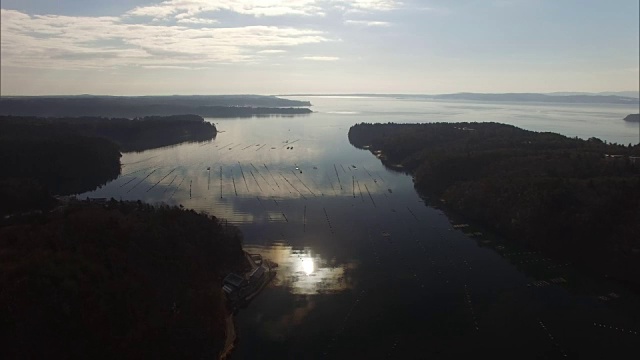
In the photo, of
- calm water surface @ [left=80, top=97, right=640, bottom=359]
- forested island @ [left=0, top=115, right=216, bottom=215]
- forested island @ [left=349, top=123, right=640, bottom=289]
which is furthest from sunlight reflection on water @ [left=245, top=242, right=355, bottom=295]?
forested island @ [left=0, top=115, right=216, bottom=215]

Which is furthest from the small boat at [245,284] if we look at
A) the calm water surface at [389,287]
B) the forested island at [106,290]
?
the forested island at [106,290]

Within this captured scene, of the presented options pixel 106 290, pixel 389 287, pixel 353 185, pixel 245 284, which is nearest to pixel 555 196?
pixel 389 287

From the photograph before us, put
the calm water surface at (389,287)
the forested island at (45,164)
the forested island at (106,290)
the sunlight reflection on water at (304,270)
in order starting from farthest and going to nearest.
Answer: the forested island at (45,164) < the sunlight reflection on water at (304,270) < the calm water surface at (389,287) < the forested island at (106,290)

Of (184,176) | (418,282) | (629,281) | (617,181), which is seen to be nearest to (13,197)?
(184,176)

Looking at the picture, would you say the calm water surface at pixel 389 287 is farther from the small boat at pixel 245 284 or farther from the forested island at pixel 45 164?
the forested island at pixel 45 164

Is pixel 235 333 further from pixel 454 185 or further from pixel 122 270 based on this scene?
pixel 454 185
